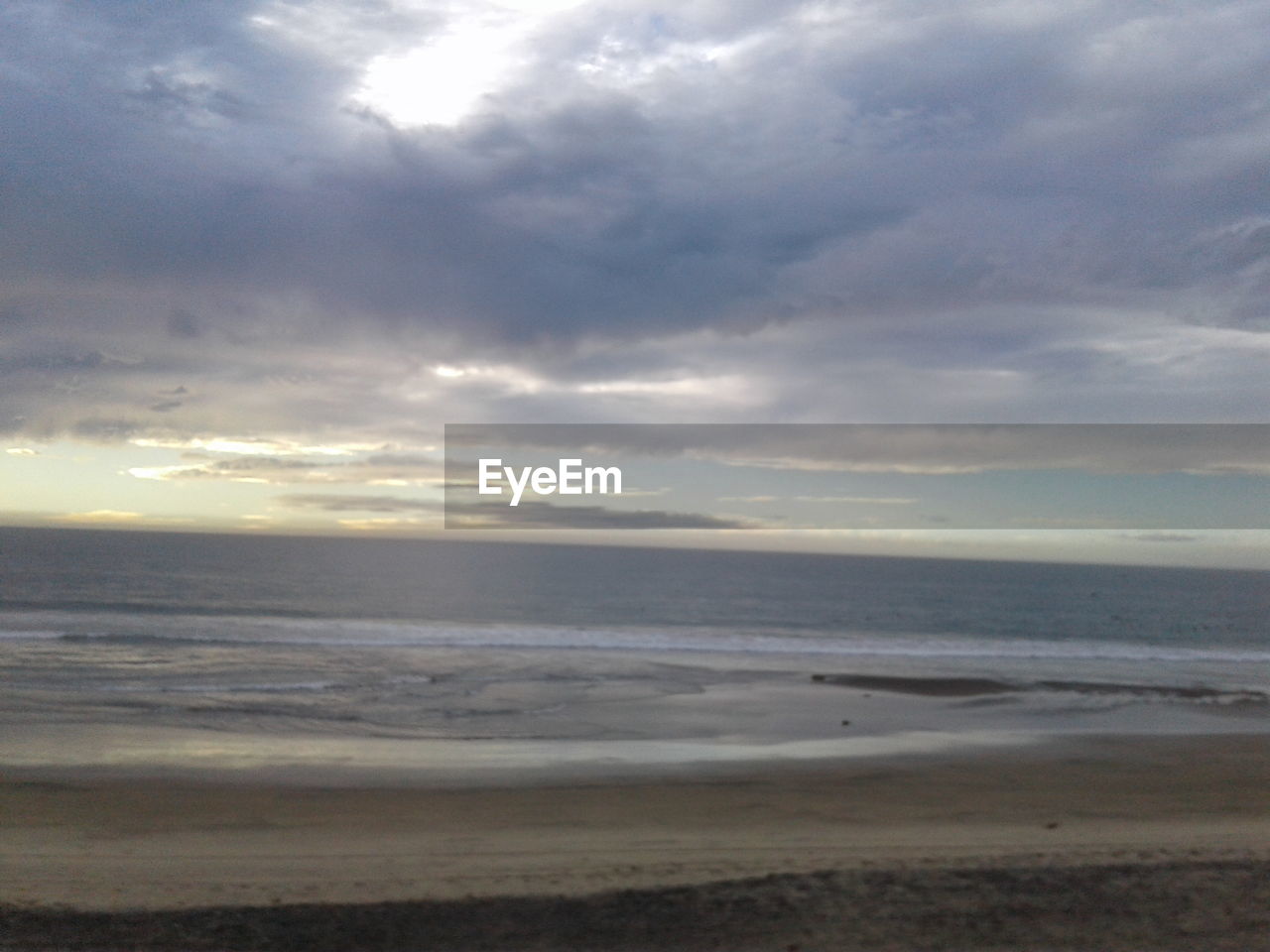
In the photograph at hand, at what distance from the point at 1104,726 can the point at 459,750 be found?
16.0 m

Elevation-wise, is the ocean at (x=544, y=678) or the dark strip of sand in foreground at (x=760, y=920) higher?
the dark strip of sand in foreground at (x=760, y=920)

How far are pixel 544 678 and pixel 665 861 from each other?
63.5ft

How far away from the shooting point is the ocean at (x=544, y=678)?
1980cm

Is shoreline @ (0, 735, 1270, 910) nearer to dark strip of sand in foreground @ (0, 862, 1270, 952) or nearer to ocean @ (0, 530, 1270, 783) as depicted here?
dark strip of sand in foreground @ (0, 862, 1270, 952)

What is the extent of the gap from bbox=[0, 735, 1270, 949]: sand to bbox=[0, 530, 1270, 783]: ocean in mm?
2268

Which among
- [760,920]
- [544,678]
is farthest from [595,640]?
[760,920]

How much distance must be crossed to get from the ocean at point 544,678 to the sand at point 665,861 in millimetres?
2268

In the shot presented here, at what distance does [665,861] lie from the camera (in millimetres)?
11484

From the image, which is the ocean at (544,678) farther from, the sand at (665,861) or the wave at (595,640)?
the sand at (665,861)

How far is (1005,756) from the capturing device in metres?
20.4

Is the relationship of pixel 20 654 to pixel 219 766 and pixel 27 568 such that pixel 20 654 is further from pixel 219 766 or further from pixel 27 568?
pixel 27 568

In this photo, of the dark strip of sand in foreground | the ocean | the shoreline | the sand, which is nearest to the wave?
the ocean

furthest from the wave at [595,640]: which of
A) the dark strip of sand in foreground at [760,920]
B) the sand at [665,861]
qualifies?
the dark strip of sand in foreground at [760,920]

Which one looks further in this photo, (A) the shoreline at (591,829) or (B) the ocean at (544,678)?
(B) the ocean at (544,678)
